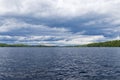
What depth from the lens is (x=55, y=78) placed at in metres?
58.8

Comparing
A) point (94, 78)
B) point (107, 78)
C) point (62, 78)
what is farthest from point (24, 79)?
point (107, 78)

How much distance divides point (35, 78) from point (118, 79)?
23356 mm

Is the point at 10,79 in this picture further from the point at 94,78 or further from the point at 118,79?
the point at 118,79

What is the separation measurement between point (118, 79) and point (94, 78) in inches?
262

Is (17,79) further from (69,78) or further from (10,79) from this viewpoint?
(69,78)

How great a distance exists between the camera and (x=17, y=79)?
56906mm

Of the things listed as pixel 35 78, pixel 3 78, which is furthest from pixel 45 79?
pixel 3 78

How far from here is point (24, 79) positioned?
2233 inches

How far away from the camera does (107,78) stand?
58.8 m

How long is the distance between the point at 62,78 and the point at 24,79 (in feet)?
35.6

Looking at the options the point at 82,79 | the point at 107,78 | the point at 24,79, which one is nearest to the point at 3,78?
the point at 24,79

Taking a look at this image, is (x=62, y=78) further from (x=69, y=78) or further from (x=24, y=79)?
(x=24, y=79)

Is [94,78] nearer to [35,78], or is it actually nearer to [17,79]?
[35,78]

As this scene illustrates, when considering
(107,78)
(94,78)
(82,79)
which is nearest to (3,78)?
(82,79)
